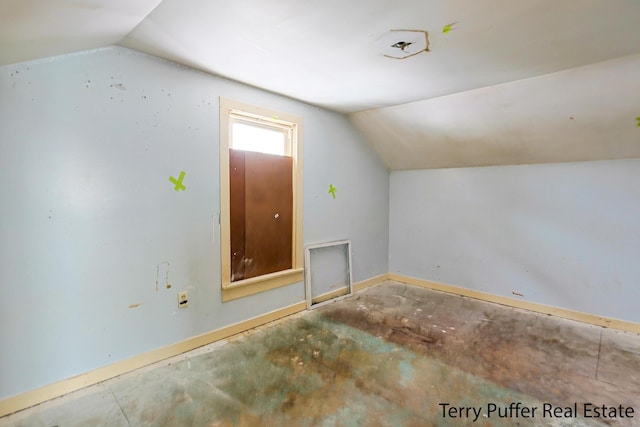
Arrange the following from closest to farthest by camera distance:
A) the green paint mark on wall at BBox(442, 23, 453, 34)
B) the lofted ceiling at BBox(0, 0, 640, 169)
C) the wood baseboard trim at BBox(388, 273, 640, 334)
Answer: the lofted ceiling at BBox(0, 0, 640, 169) < the green paint mark on wall at BBox(442, 23, 453, 34) < the wood baseboard trim at BBox(388, 273, 640, 334)

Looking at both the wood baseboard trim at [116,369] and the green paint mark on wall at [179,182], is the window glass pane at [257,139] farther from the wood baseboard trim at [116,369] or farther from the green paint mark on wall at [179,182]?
the wood baseboard trim at [116,369]

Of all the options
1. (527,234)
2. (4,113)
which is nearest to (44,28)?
(4,113)

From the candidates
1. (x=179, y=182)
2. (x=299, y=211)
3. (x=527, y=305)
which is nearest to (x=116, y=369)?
(x=179, y=182)

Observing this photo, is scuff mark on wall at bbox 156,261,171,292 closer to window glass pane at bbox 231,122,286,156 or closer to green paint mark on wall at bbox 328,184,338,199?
window glass pane at bbox 231,122,286,156

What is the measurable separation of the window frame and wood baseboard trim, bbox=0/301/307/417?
276mm

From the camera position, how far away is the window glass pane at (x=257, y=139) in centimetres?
268

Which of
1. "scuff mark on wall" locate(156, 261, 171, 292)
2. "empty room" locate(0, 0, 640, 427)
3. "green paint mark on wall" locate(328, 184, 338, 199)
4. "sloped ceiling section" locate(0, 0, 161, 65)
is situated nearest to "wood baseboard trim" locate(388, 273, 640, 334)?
"empty room" locate(0, 0, 640, 427)

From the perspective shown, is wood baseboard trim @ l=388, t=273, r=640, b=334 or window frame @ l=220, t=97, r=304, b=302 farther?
wood baseboard trim @ l=388, t=273, r=640, b=334

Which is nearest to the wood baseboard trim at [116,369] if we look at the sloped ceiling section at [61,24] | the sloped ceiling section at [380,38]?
the sloped ceiling section at [61,24]

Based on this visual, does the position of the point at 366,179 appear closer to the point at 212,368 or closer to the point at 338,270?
the point at 338,270

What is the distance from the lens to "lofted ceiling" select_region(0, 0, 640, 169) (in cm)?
146

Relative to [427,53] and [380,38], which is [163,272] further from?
[427,53]

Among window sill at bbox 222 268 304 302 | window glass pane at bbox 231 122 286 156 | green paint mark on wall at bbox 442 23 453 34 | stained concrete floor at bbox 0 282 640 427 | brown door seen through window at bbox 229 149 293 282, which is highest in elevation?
green paint mark on wall at bbox 442 23 453 34

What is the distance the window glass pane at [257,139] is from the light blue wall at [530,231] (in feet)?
6.42
